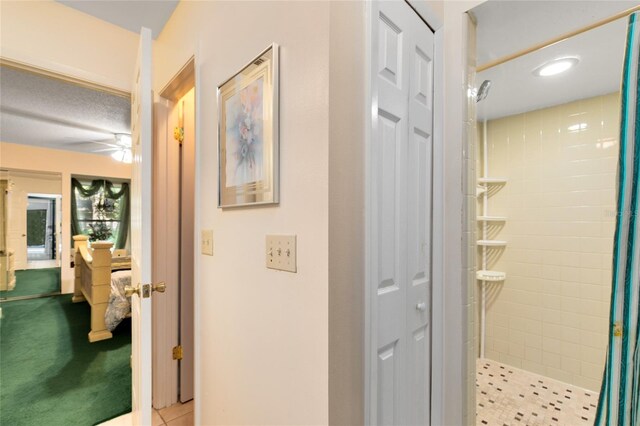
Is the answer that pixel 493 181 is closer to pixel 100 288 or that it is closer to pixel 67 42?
pixel 67 42

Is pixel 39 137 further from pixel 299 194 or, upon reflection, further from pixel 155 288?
pixel 299 194

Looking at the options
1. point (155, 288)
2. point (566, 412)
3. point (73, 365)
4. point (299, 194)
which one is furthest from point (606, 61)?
point (73, 365)

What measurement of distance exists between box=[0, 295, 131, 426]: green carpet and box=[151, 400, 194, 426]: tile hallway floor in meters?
0.30

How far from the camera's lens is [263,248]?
1039 mm

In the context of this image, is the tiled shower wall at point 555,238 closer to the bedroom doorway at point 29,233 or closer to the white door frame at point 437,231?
the white door frame at point 437,231

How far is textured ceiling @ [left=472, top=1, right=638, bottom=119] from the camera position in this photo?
1119 mm

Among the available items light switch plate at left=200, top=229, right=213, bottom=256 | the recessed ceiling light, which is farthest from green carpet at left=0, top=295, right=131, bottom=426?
the recessed ceiling light

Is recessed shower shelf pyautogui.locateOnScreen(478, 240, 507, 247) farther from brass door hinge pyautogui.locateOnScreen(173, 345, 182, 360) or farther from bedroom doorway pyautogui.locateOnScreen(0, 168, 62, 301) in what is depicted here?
bedroom doorway pyautogui.locateOnScreen(0, 168, 62, 301)

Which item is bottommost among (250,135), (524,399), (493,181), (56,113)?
(524,399)

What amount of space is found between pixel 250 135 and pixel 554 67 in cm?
142

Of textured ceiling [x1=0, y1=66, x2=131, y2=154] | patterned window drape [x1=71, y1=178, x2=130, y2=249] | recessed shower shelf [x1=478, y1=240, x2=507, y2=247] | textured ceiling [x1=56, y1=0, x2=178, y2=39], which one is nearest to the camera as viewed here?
recessed shower shelf [x1=478, y1=240, x2=507, y2=247]

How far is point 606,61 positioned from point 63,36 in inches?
107

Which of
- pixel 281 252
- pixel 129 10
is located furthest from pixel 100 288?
pixel 281 252

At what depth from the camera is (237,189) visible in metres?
1.16
